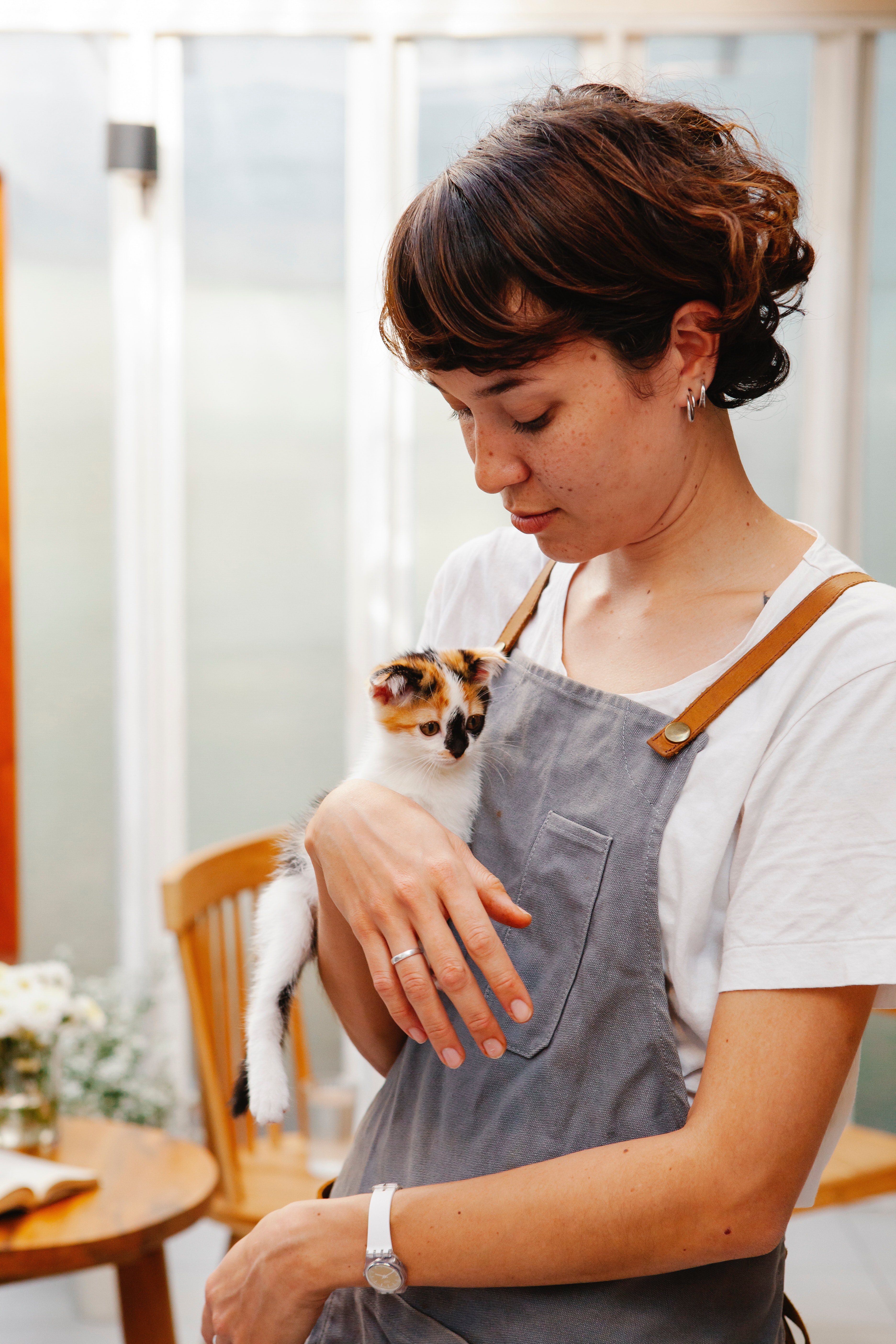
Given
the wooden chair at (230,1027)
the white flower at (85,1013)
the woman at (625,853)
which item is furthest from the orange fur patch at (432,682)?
the white flower at (85,1013)

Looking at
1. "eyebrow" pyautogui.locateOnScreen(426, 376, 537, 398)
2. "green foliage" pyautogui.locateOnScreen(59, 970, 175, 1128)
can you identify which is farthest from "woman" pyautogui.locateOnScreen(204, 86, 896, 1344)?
"green foliage" pyautogui.locateOnScreen(59, 970, 175, 1128)

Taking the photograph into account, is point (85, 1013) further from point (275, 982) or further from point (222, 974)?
point (275, 982)

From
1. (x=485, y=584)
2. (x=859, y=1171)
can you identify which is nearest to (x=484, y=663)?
(x=485, y=584)

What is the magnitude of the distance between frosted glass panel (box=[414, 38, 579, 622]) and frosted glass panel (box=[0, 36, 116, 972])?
899 millimetres

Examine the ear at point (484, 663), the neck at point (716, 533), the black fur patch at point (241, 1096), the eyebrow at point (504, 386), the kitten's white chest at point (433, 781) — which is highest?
the eyebrow at point (504, 386)

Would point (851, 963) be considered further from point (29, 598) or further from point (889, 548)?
point (29, 598)

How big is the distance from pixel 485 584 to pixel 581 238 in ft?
1.52

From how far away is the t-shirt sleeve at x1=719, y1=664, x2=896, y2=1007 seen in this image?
74cm

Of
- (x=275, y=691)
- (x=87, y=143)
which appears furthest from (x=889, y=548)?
(x=87, y=143)

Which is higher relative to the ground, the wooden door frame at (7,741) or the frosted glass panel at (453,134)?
the frosted glass panel at (453,134)

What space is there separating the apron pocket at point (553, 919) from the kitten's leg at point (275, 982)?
0.35 m

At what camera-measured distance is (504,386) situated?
841mm

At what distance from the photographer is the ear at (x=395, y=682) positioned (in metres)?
1.08

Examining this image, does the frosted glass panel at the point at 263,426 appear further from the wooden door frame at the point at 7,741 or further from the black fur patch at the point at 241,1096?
the black fur patch at the point at 241,1096
